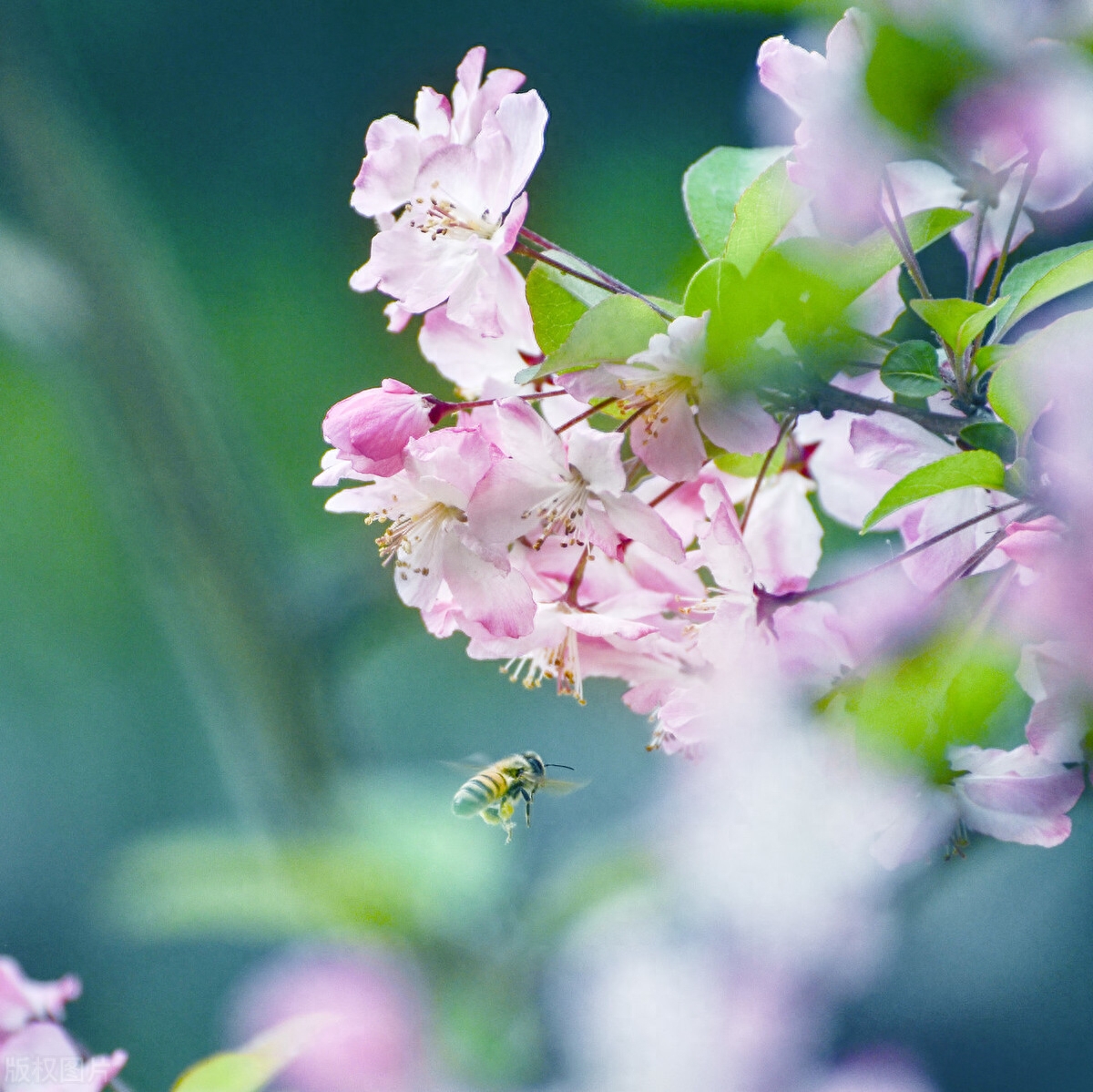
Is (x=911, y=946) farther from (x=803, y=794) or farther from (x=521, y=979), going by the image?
(x=803, y=794)

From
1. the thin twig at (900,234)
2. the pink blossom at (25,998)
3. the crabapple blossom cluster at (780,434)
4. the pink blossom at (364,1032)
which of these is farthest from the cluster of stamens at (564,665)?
the pink blossom at (364,1032)

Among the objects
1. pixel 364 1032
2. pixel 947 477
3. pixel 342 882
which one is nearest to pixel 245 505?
pixel 364 1032

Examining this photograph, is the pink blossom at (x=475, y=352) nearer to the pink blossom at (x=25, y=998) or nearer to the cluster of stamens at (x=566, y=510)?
the cluster of stamens at (x=566, y=510)

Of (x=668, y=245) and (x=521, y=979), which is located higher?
(x=668, y=245)

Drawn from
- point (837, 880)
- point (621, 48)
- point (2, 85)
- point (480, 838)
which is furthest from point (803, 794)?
point (621, 48)

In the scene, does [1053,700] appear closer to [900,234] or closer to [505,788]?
[900,234]
